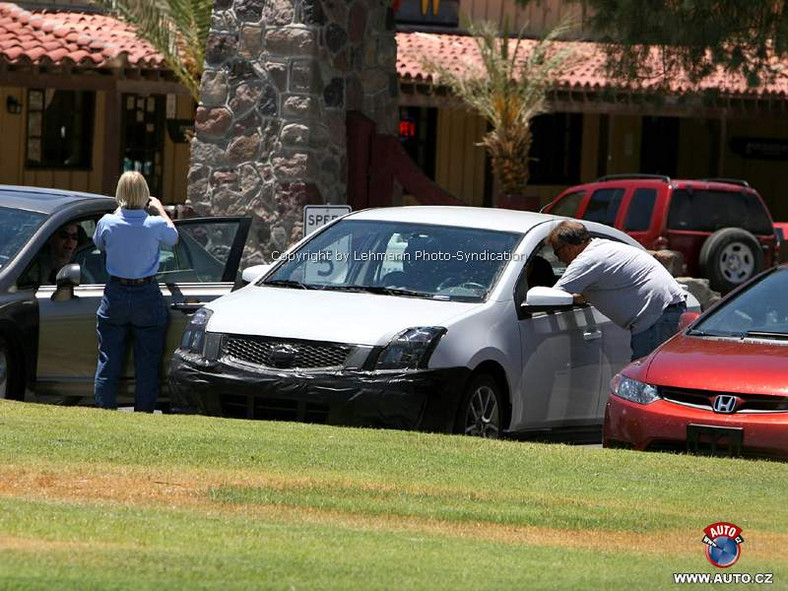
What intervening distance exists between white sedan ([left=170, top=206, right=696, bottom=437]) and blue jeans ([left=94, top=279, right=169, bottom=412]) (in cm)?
65

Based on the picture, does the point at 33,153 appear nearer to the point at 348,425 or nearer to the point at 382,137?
the point at 382,137

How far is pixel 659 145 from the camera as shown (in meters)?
33.4

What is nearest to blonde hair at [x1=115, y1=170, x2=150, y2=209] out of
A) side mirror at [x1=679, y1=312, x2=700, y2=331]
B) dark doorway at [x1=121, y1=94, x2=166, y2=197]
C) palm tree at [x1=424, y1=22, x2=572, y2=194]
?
side mirror at [x1=679, y1=312, x2=700, y2=331]

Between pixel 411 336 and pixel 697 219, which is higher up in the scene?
pixel 697 219

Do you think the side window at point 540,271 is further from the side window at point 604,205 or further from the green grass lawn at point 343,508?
the side window at point 604,205

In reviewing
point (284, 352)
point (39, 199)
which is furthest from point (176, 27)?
point (284, 352)

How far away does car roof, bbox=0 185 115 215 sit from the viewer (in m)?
11.2

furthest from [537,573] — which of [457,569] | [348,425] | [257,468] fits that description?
[348,425]

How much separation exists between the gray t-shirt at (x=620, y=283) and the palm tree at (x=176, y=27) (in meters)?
12.9

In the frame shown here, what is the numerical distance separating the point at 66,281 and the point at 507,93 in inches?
634

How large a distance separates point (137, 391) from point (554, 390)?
275cm

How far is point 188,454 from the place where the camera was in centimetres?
834

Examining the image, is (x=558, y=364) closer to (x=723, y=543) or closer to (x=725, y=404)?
(x=725, y=404)

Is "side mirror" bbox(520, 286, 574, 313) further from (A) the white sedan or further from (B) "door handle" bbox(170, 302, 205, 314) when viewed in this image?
(B) "door handle" bbox(170, 302, 205, 314)
